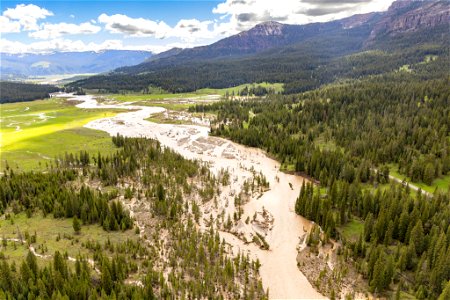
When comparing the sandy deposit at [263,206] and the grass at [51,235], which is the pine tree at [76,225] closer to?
the grass at [51,235]

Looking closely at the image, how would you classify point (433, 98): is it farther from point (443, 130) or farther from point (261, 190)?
point (261, 190)

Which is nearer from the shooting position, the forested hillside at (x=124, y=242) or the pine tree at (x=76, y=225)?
the forested hillside at (x=124, y=242)

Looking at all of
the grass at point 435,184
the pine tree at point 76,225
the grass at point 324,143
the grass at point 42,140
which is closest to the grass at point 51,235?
the pine tree at point 76,225

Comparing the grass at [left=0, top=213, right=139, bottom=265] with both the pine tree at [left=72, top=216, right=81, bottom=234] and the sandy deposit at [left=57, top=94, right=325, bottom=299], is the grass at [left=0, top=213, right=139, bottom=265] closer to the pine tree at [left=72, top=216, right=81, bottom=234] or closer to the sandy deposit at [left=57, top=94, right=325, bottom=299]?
the pine tree at [left=72, top=216, right=81, bottom=234]

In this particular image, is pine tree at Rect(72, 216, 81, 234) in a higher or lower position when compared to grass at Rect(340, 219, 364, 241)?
higher

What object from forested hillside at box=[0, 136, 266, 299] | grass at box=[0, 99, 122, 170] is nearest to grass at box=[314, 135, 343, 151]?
forested hillside at box=[0, 136, 266, 299]

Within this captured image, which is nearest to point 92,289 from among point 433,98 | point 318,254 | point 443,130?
point 318,254
